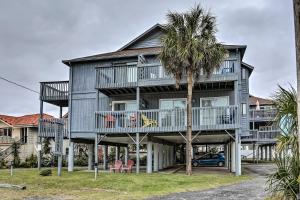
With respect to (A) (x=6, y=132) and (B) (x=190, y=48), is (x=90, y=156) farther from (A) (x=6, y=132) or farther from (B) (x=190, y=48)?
(A) (x=6, y=132)

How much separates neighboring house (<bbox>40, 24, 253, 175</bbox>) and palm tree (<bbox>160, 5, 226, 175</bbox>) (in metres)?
1.14

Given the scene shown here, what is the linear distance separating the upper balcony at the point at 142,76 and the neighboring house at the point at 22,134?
18.7 m

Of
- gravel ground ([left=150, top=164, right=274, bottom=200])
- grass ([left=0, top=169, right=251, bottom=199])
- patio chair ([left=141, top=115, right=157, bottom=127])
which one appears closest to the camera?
gravel ground ([left=150, top=164, right=274, bottom=200])

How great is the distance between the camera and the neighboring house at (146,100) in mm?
24594

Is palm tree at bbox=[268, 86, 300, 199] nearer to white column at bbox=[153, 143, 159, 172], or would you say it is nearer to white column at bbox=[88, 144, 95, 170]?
white column at bbox=[153, 143, 159, 172]

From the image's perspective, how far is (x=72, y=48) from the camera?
113 ft

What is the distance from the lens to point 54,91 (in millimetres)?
30578

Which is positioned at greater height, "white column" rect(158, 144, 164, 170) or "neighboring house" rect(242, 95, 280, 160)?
"neighboring house" rect(242, 95, 280, 160)

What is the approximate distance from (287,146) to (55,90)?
2360 cm

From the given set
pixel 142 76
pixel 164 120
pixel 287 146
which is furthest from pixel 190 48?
pixel 287 146

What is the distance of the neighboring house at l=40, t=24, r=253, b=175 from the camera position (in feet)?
80.7

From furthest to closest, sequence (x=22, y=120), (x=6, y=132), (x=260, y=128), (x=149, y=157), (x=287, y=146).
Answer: (x=22, y=120) → (x=6, y=132) → (x=260, y=128) → (x=149, y=157) → (x=287, y=146)

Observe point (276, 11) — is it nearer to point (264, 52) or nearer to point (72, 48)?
point (264, 52)

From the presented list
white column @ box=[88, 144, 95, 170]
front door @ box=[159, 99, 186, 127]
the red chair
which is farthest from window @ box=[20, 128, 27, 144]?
front door @ box=[159, 99, 186, 127]
